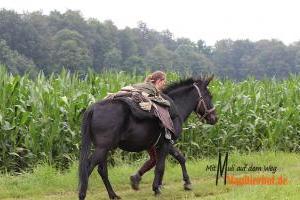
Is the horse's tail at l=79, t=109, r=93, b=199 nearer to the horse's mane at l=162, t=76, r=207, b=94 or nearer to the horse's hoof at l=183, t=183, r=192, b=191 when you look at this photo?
the horse's mane at l=162, t=76, r=207, b=94

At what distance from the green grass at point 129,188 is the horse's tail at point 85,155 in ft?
3.81

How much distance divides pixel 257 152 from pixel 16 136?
243 inches

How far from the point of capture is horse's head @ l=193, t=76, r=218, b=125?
9.00m

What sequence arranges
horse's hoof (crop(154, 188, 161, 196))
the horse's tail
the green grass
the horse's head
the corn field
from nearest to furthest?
the horse's tail < the green grass < horse's hoof (crop(154, 188, 161, 196)) < the horse's head < the corn field

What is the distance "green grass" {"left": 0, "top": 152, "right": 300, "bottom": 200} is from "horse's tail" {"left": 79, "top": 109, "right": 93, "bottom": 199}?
1161 mm

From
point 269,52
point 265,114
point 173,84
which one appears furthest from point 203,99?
point 269,52

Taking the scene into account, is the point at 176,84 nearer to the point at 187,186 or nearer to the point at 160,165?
the point at 160,165

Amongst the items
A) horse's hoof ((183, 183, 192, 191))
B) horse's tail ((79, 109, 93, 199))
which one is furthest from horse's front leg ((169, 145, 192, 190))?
horse's tail ((79, 109, 93, 199))

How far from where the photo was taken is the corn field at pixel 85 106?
9.70 m

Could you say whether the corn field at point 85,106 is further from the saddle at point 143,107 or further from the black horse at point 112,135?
the saddle at point 143,107

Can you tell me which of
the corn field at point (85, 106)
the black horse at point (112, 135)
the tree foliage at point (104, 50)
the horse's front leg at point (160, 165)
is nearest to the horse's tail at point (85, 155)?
the black horse at point (112, 135)

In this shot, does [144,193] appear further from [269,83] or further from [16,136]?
[269,83]

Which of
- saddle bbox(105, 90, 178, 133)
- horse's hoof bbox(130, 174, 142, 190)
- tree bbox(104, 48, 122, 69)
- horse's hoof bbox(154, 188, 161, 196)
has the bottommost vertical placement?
horse's hoof bbox(154, 188, 161, 196)

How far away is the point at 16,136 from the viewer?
9.65 m
